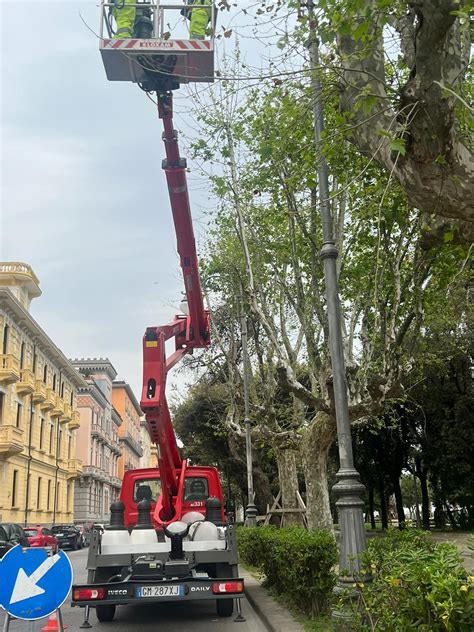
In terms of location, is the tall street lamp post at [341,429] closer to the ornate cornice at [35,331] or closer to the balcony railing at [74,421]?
the ornate cornice at [35,331]

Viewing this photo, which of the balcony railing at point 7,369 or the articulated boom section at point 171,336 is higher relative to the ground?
the balcony railing at point 7,369

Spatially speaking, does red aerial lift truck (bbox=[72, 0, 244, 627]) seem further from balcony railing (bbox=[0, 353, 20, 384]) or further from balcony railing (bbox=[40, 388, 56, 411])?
balcony railing (bbox=[40, 388, 56, 411])

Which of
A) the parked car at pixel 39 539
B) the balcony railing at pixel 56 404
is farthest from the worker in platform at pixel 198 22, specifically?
the balcony railing at pixel 56 404

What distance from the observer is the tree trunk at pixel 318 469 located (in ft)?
49.6

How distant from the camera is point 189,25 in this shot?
750 cm

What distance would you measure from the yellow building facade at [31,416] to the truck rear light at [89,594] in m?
28.2

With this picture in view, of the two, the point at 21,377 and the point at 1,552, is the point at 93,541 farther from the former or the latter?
the point at 21,377

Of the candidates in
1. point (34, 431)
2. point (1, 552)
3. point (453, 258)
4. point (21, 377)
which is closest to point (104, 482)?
point (34, 431)

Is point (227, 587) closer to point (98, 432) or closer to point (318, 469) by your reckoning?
point (318, 469)

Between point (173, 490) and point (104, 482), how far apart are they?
6169cm

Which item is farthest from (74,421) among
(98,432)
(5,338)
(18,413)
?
(5,338)

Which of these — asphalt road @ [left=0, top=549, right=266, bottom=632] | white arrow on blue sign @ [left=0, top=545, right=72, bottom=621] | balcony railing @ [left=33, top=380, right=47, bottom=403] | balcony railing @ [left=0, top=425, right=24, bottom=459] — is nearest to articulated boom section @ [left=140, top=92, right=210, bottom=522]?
asphalt road @ [left=0, top=549, right=266, bottom=632]

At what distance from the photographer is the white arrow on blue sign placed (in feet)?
16.4

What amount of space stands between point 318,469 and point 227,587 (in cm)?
754
